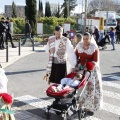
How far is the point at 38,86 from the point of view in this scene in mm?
9383

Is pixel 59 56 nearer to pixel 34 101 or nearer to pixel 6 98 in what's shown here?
pixel 34 101

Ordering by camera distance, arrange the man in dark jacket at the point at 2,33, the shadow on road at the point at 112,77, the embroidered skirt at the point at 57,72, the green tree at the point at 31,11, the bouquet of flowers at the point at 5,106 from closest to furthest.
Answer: the bouquet of flowers at the point at 5,106 < the embroidered skirt at the point at 57,72 < the shadow on road at the point at 112,77 < the man in dark jacket at the point at 2,33 < the green tree at the point at 31,11

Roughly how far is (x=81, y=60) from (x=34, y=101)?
1.86m

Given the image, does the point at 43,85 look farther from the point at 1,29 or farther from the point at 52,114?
the point at 1,29

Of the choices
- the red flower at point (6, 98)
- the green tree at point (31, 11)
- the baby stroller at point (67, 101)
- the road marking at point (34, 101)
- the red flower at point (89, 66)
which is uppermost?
the green tree at point (31, 11)

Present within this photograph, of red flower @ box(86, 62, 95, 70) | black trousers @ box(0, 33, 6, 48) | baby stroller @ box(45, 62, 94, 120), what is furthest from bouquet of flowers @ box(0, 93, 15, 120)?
black trousers @ box(0, 33, 6, 48)

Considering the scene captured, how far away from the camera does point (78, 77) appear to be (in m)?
6.11

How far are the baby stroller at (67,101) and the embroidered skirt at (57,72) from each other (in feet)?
3.37

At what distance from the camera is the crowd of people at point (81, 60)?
21.2ft

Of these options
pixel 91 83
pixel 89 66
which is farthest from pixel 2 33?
pixel 89 66

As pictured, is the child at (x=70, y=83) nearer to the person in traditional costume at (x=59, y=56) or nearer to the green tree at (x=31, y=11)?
the person in traditional costume at (x=59, y=56)

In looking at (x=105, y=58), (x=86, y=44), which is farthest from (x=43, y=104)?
(x=105, y=58)

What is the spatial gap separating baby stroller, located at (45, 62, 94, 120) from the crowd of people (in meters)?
0.22

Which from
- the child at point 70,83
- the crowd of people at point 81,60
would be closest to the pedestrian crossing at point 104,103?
the crowd of people at point 81,60
